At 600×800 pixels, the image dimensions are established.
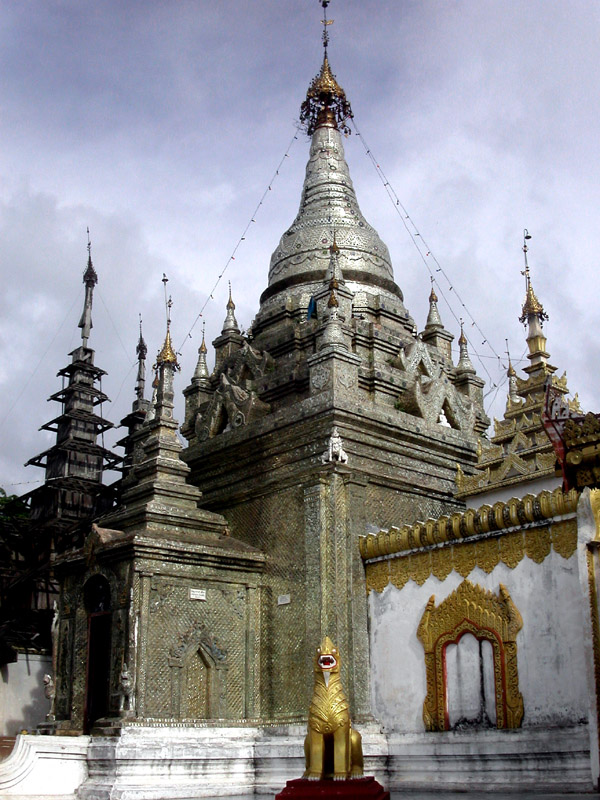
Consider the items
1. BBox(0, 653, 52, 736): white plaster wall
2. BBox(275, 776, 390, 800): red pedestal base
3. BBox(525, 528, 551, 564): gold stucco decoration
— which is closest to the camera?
BBox(275, 776, 390, 800): red pedestal base

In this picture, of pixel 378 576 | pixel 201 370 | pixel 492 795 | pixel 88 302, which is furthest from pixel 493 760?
pixel 88 302

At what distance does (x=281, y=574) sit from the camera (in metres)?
15.7

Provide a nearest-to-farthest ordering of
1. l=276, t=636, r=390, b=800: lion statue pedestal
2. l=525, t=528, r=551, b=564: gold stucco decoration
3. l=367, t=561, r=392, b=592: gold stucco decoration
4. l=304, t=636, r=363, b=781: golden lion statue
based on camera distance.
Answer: l=276, t=636, r=390, b=800: lion statue pedestal → l=304, t=636, r=363, b=781: golden lion statue → l=525, t=528, r=551, b=564: gold stucco decoration → l=367, t=561, r=392, b=592: gold stucco decoration

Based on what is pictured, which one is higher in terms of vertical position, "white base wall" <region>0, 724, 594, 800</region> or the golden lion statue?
the golden lion statue

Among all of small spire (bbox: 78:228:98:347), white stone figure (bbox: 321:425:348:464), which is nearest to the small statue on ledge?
white stone figure (bbox: 321:425:348:464)

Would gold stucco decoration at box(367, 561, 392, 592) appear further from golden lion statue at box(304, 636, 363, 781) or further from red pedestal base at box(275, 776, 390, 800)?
red pedestal base at box(275, 776, 390, 800)

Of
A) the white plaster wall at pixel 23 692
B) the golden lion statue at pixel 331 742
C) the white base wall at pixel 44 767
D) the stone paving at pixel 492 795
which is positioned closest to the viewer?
the golden lion statue at pixel 331 742

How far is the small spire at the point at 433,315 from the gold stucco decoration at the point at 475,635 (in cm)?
795

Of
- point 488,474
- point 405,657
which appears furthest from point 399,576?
point 488,474

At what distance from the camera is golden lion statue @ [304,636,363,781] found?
421 inches

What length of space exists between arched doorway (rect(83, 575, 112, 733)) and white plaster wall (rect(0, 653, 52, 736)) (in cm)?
875

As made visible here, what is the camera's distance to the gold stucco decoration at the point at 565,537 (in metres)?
12.7

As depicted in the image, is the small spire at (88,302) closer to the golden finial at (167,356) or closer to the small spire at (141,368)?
the small spire at (141,368)

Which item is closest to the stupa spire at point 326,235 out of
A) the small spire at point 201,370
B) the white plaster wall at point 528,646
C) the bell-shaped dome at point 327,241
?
the bell-shaped dome at point 327,241
